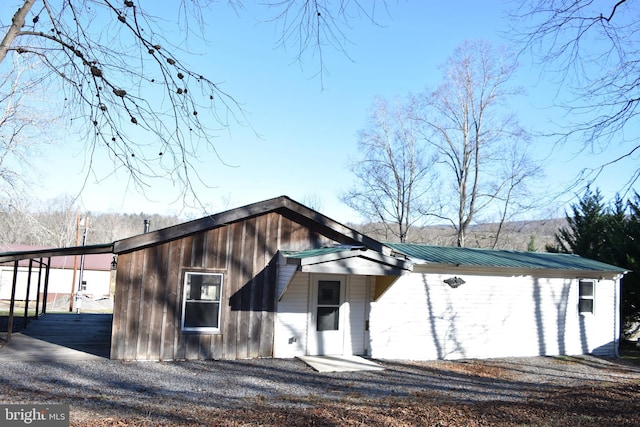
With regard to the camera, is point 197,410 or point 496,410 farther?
point 496,410

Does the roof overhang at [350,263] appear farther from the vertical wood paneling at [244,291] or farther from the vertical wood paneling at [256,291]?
the vertical wood paneling at [244,291]

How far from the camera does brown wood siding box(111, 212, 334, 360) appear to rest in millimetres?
9766

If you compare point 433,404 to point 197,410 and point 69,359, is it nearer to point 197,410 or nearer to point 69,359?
point 197,410

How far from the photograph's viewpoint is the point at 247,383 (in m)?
8.46

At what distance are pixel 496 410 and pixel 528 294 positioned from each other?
658 centimetres

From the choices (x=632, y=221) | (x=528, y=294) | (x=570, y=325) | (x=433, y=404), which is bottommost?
(x=433, y=404)

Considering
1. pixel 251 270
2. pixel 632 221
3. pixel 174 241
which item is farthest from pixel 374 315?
pixel 632 221

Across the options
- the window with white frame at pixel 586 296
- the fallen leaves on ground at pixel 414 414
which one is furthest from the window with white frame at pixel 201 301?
the window with white frame at pixel 586 296

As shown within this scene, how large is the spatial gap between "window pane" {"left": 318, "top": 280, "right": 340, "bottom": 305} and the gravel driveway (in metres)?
1.51

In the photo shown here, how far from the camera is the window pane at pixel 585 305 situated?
13.7 meters

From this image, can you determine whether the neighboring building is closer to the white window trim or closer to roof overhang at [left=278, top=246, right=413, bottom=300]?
the white window trim

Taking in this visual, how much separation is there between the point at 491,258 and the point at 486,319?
1.71m

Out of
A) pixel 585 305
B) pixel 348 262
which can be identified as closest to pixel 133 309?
pixel 348 262

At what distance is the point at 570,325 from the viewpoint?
13484 mm
